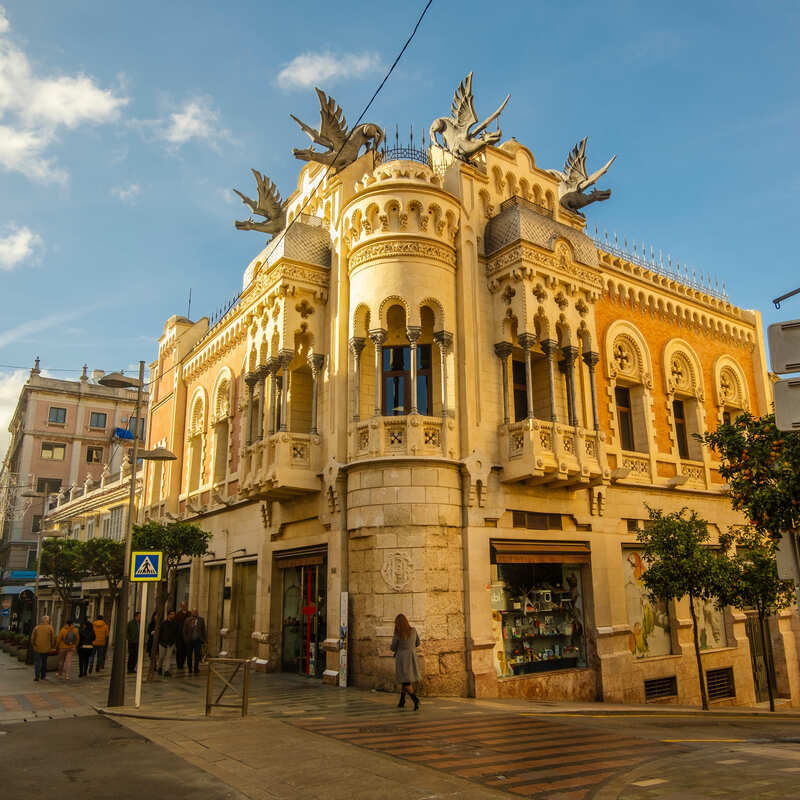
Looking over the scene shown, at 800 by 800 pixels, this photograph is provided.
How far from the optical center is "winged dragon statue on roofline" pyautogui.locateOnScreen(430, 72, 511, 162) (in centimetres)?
1836

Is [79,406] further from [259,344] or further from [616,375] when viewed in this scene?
[616,375]

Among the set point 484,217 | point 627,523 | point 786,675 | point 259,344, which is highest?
point 484,217

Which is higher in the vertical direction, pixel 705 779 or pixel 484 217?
pixel 484 217

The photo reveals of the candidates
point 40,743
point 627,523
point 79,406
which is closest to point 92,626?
point 40,743

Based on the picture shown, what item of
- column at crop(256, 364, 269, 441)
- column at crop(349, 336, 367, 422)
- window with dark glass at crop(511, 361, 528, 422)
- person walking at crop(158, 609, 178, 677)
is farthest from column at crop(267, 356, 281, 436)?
window with dark glass at crop(511, 361, 528, 422)

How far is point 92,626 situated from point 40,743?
1127 cm

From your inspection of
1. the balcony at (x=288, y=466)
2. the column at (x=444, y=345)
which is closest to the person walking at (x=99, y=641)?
the balcony at (x=288, y=466)

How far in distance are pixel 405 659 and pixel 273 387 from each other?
9.00 m

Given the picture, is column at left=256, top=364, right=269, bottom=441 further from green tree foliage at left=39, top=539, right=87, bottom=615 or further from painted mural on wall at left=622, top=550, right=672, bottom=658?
green tree foliage at left=39, top=539, right=87, bottom=615

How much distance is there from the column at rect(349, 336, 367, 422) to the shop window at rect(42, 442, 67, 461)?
56.7m

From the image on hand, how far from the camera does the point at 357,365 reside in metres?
17.0

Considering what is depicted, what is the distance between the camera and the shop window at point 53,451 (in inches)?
2522

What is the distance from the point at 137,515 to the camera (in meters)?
33.7

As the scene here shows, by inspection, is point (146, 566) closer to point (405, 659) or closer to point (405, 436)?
point (405, 659)
